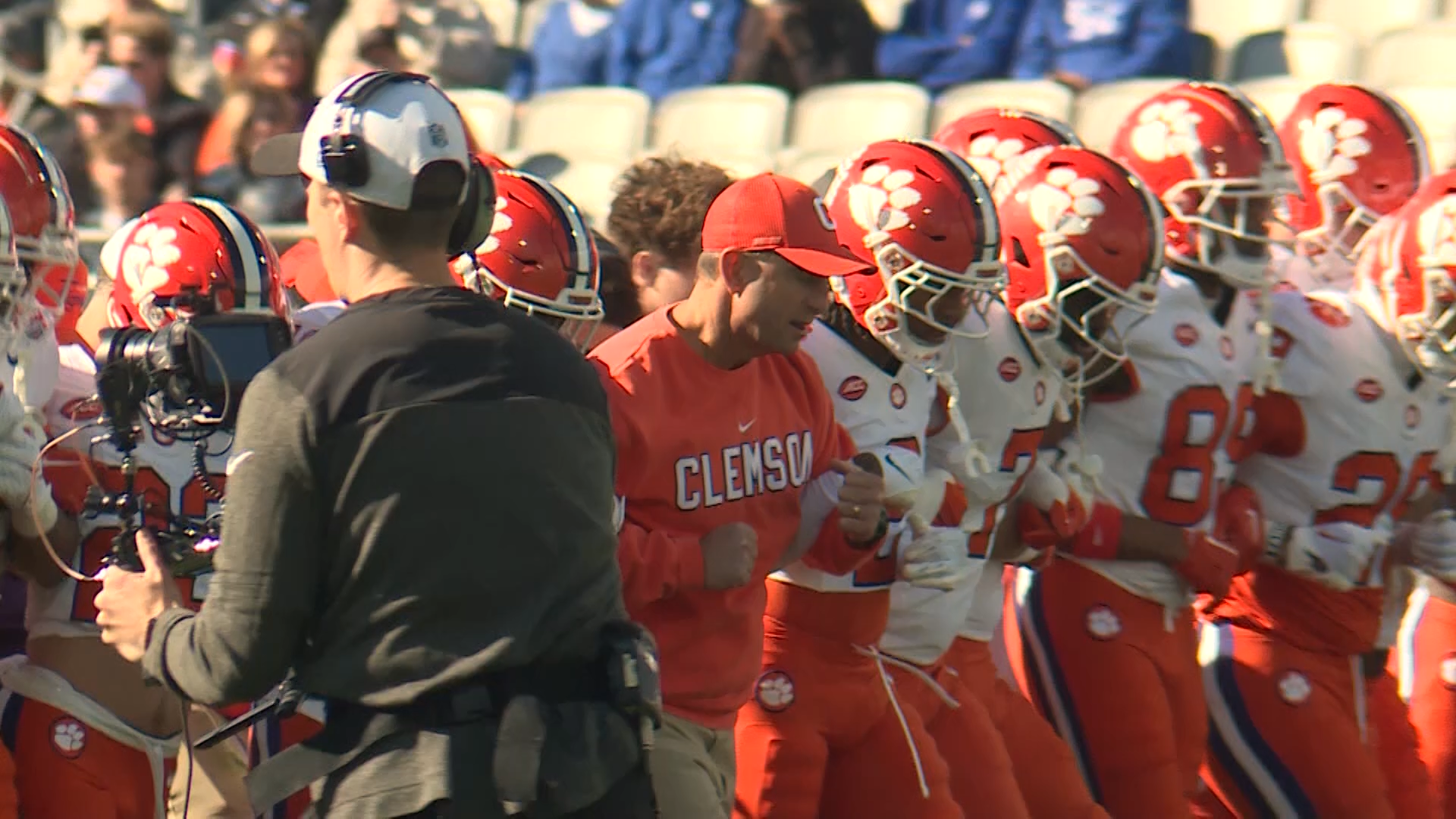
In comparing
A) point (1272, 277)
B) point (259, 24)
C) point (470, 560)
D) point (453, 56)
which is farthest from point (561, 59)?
point (470, 560)

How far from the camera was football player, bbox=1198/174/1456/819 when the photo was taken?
6105 mm

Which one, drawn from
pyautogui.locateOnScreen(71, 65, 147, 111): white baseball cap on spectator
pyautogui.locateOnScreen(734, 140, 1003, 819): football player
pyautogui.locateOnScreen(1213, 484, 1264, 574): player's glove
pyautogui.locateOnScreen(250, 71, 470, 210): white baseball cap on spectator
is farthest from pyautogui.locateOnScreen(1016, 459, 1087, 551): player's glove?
pyautogui.locateOnScreen(71, 65, 147, 111): white baseball cap on spectator

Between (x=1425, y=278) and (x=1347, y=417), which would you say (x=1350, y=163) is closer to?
(x=1425, y=278)

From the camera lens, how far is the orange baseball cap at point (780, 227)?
4.41 m

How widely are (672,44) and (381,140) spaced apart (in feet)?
24.4

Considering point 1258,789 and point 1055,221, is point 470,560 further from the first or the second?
point 1258,789

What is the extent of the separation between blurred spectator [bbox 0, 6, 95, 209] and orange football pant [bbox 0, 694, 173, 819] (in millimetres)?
3400

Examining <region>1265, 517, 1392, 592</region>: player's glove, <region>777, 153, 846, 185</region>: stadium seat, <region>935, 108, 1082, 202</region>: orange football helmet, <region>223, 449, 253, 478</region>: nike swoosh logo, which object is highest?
<region>223, 449, 253, 478</region>: nike swoosh logo

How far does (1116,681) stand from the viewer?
5.90 meters

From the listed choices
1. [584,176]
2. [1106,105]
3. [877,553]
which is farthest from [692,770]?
[584,176]

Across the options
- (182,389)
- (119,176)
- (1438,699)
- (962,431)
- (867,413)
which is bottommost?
(1438,699)

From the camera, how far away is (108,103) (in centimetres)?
965

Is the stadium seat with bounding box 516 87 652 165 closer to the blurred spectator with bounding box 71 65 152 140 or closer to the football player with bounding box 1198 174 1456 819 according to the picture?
the blurred spectator with bounding box 71 65 152 140

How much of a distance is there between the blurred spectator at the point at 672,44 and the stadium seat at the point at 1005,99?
3.47ft
